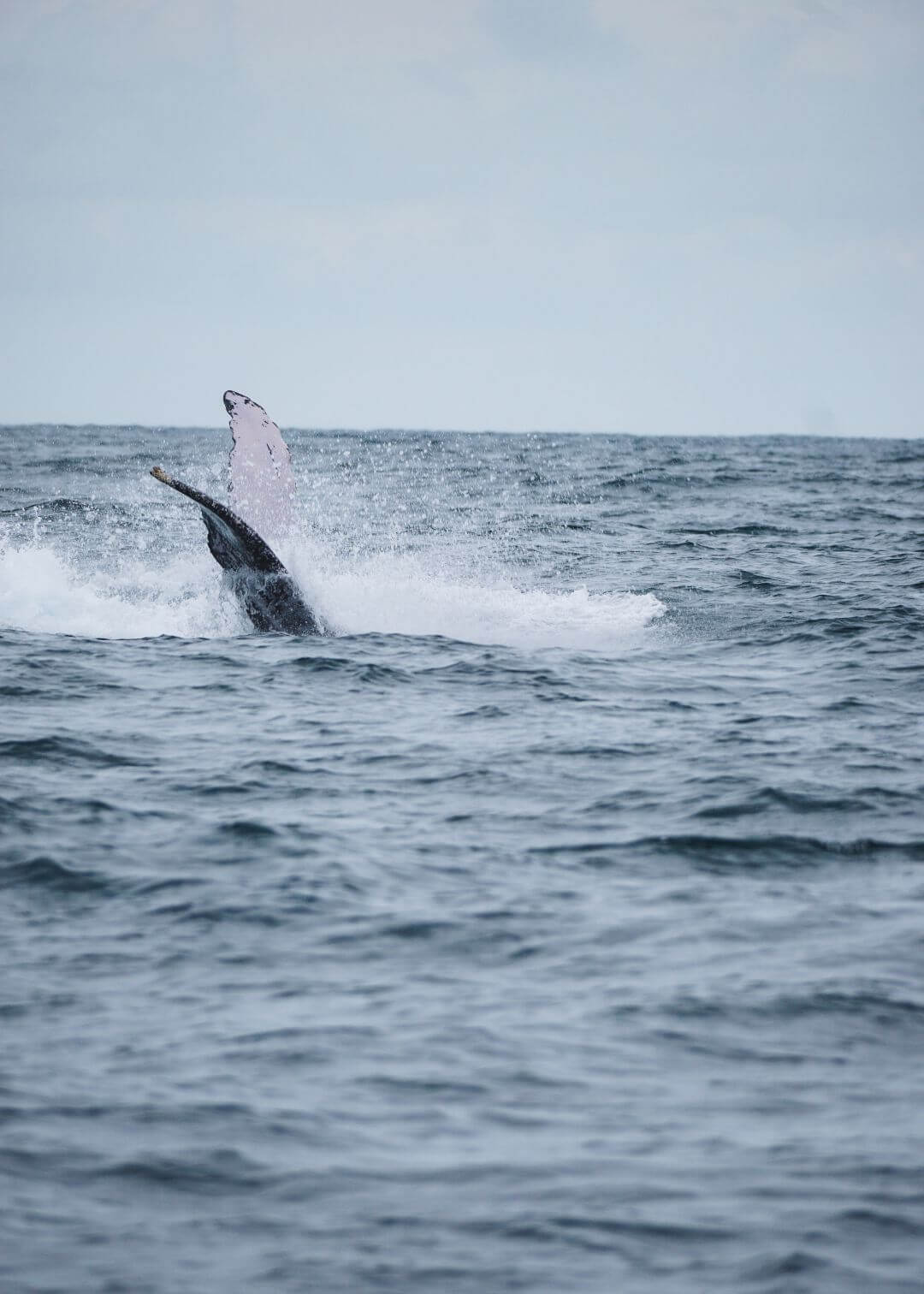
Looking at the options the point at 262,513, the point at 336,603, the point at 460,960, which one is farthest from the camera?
the point at 336,603

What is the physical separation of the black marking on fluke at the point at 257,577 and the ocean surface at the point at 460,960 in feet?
1.10

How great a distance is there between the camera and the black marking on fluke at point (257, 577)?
14062 millimetres

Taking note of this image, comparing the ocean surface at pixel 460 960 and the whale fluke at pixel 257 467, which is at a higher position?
the whale fluke at pixel 257 467

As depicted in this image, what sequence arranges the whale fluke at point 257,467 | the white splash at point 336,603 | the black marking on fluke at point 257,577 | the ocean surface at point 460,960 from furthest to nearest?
the white splash at point 336,603
the whale fluke at point 257,467
the black marking on fluke at point 257,577
the ocean surface at point 460,960

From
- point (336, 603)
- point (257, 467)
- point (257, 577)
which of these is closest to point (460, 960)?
point (257, 577)

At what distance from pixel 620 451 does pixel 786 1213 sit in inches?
2351

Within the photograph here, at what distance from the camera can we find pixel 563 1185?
507 centimetres

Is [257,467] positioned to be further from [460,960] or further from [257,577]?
[460,960]

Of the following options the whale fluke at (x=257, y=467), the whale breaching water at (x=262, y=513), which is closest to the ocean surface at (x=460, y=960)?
the whale breaching water at (x=262, y=513)

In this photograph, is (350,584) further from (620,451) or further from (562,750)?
(620,451)

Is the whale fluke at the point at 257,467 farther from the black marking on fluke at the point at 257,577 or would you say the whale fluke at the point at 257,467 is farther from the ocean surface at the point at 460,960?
the ocean surface at the point at 460,960

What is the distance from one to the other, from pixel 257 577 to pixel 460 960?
9.22 metres

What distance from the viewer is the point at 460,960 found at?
6914 mm

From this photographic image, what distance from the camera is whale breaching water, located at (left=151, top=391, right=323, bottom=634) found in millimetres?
15320
